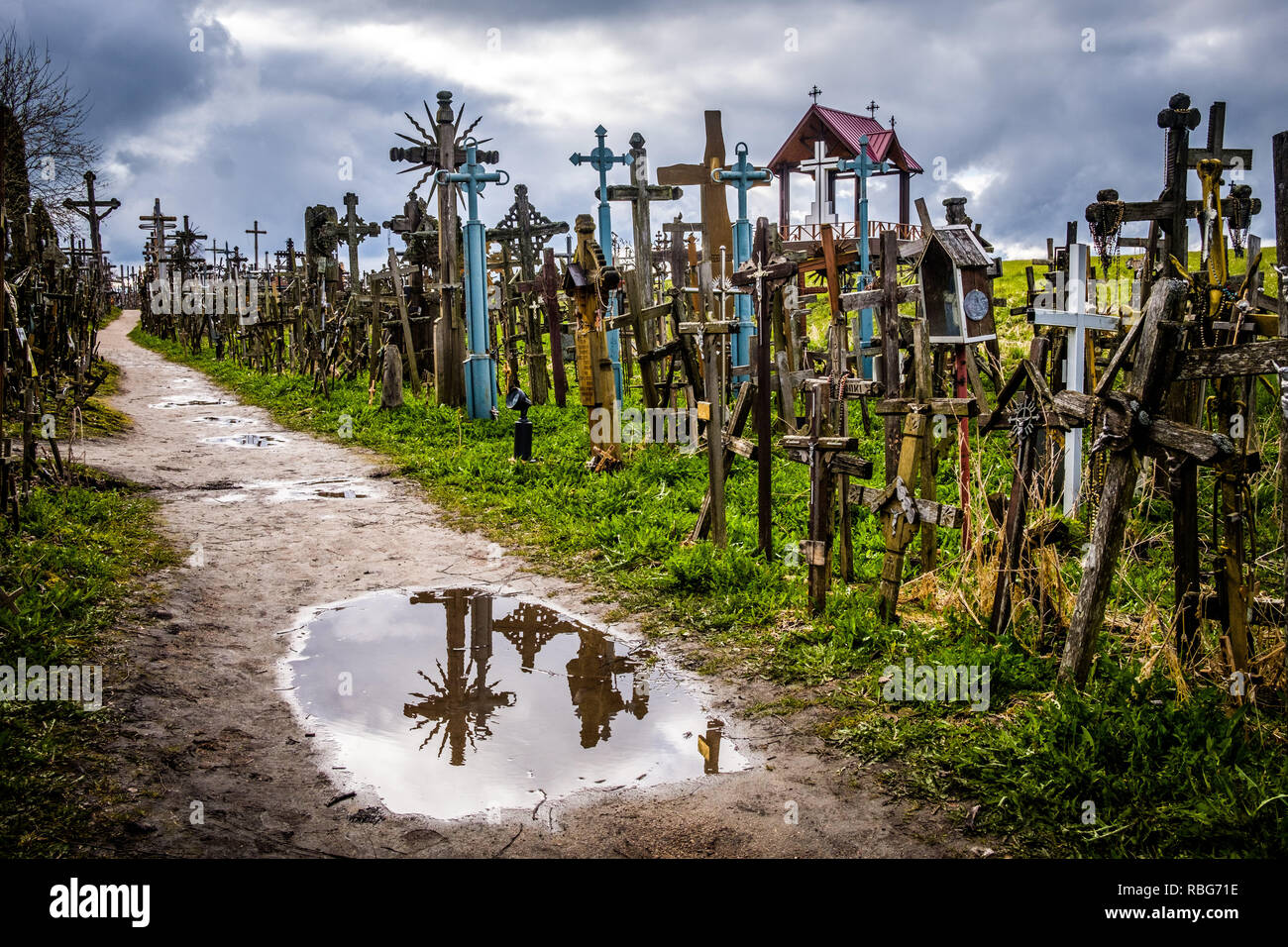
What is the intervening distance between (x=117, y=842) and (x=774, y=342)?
32.6ft

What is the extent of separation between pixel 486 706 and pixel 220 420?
13572mm

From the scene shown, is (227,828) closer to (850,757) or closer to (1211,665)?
(850,757)

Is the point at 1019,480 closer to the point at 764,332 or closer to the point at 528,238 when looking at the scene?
the point at 764,332

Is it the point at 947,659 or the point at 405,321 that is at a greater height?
the point at 405,321

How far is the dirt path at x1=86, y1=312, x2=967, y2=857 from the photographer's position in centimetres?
363

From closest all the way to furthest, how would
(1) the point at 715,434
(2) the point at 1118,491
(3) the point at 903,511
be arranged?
1. (2) the point at 1118,491
2. (3) the point at 903,511
3. (1) the point at 715,434

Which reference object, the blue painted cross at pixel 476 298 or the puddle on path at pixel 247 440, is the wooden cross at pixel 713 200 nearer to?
the blue painted cross at pixel 476 298

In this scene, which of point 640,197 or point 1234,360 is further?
Result: point 640,197

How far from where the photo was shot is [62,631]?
549cm

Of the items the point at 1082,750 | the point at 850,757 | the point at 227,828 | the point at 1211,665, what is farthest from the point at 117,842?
the point at 1211,665

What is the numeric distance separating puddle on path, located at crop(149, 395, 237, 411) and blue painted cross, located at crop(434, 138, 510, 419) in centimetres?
751

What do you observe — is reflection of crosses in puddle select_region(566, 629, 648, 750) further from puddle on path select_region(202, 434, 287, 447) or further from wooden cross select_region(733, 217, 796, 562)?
puddle on path select_region(202, 434, 287, 447)

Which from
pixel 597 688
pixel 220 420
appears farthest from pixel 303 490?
pixel 220 420

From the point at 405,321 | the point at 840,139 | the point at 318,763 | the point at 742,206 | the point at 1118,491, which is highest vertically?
→ the point at 840,139
